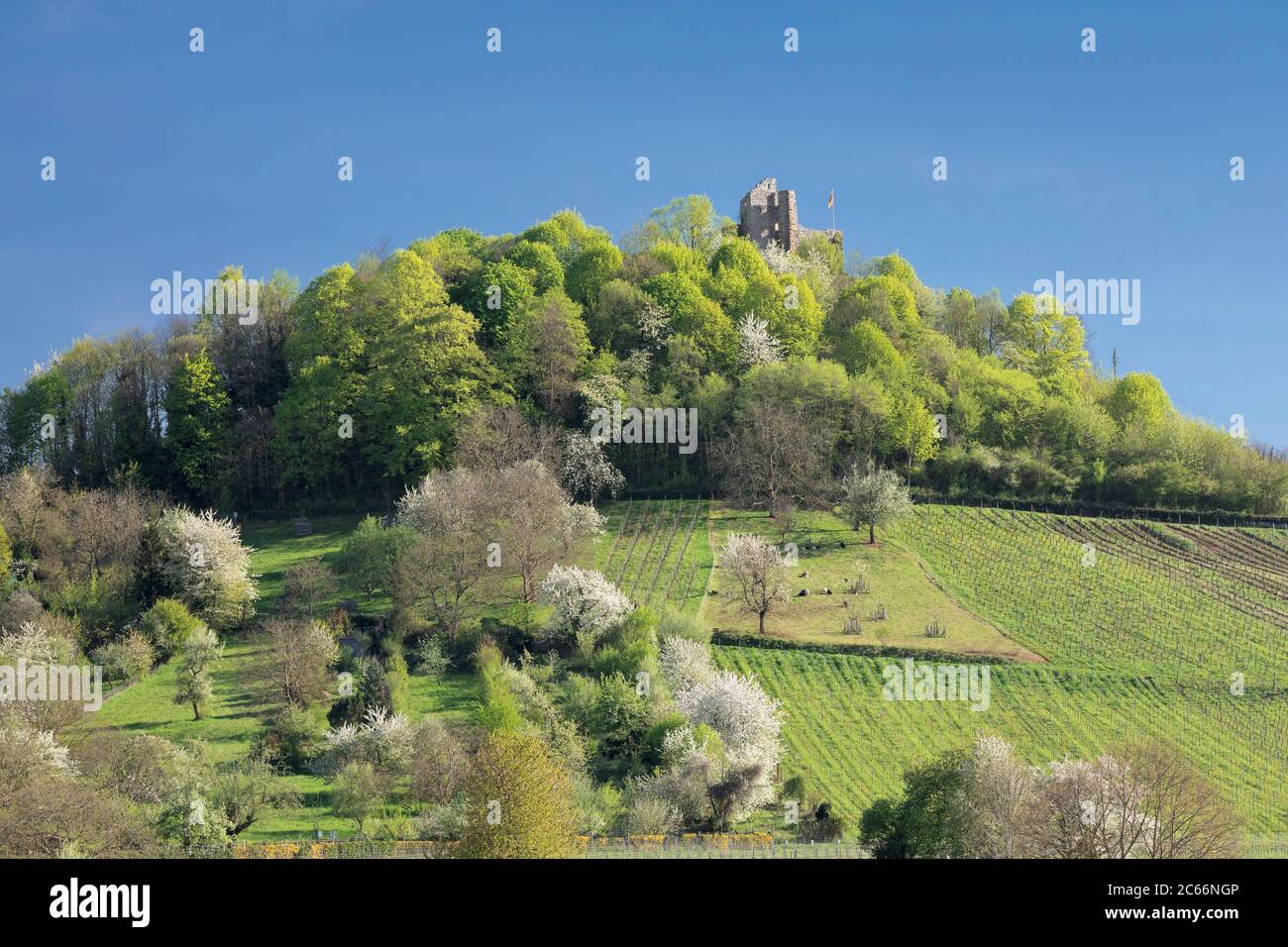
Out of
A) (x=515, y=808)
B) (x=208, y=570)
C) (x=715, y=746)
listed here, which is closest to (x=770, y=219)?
(x=208, y=570)

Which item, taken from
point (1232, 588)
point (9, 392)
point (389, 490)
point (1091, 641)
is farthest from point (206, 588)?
point (1232, 588)

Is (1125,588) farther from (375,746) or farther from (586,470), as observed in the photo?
(375,746)

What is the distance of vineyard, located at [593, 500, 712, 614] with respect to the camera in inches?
2670

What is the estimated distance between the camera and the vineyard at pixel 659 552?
67.8 meters

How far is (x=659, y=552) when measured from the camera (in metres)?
72.6

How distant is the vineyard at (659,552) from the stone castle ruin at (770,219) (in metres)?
35.0

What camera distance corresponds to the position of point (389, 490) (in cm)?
8125

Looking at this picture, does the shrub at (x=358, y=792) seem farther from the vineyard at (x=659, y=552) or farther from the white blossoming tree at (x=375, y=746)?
the vineyard at (x=659, y=552)

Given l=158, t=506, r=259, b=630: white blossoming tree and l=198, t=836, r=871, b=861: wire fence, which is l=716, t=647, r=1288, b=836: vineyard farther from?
l=158, t=506, r=259, b=630: white blossoming tree

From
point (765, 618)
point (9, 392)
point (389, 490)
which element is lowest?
point (765, 618)

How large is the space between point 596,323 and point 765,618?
2642 cm

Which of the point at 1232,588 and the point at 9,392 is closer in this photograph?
the point at 1232,588

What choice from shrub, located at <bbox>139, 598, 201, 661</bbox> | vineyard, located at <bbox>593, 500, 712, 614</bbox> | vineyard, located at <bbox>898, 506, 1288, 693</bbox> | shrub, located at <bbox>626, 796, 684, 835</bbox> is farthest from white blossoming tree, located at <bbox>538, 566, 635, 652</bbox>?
vineyard, located at <bbox>898, 506, 1288, 693</bbox>
